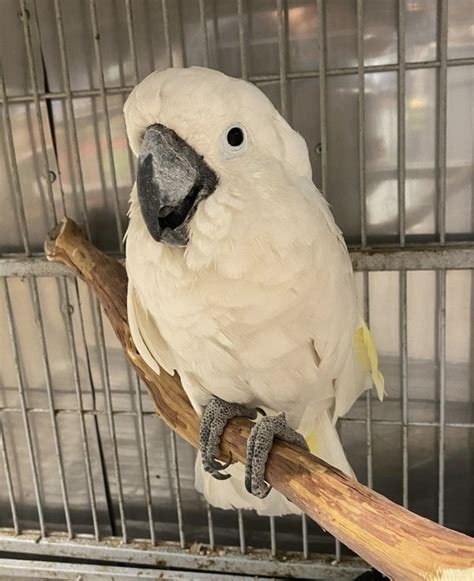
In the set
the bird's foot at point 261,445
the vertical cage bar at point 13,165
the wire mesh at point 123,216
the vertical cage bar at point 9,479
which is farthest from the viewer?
the vertical cage bar at point 9,479

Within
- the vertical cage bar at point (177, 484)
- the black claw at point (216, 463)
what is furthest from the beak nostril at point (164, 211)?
the vertical cage bar at point (177, 484)

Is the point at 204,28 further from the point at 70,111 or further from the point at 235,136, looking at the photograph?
the point at 235,136

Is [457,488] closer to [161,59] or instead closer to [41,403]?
[41,403]

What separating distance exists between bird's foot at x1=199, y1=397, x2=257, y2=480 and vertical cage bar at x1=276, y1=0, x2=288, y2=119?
712 mm

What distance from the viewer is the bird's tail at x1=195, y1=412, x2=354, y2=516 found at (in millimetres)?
1346

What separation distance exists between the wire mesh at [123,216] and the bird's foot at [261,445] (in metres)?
0.53

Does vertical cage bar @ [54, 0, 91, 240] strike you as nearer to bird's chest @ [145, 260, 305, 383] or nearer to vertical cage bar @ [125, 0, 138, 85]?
vertical cage bar @ [125, 0, 138, 85]

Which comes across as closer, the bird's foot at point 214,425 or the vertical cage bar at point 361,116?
the bird's foot at point 214,425

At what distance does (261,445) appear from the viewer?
100cm

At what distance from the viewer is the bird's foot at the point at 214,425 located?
1.15 m

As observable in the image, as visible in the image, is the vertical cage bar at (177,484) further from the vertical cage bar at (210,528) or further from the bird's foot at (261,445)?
the bird's foot at (261,445)

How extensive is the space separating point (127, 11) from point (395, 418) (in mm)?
1262

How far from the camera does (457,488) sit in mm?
1678

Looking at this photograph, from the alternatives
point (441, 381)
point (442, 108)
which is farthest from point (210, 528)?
point (442, 108)
